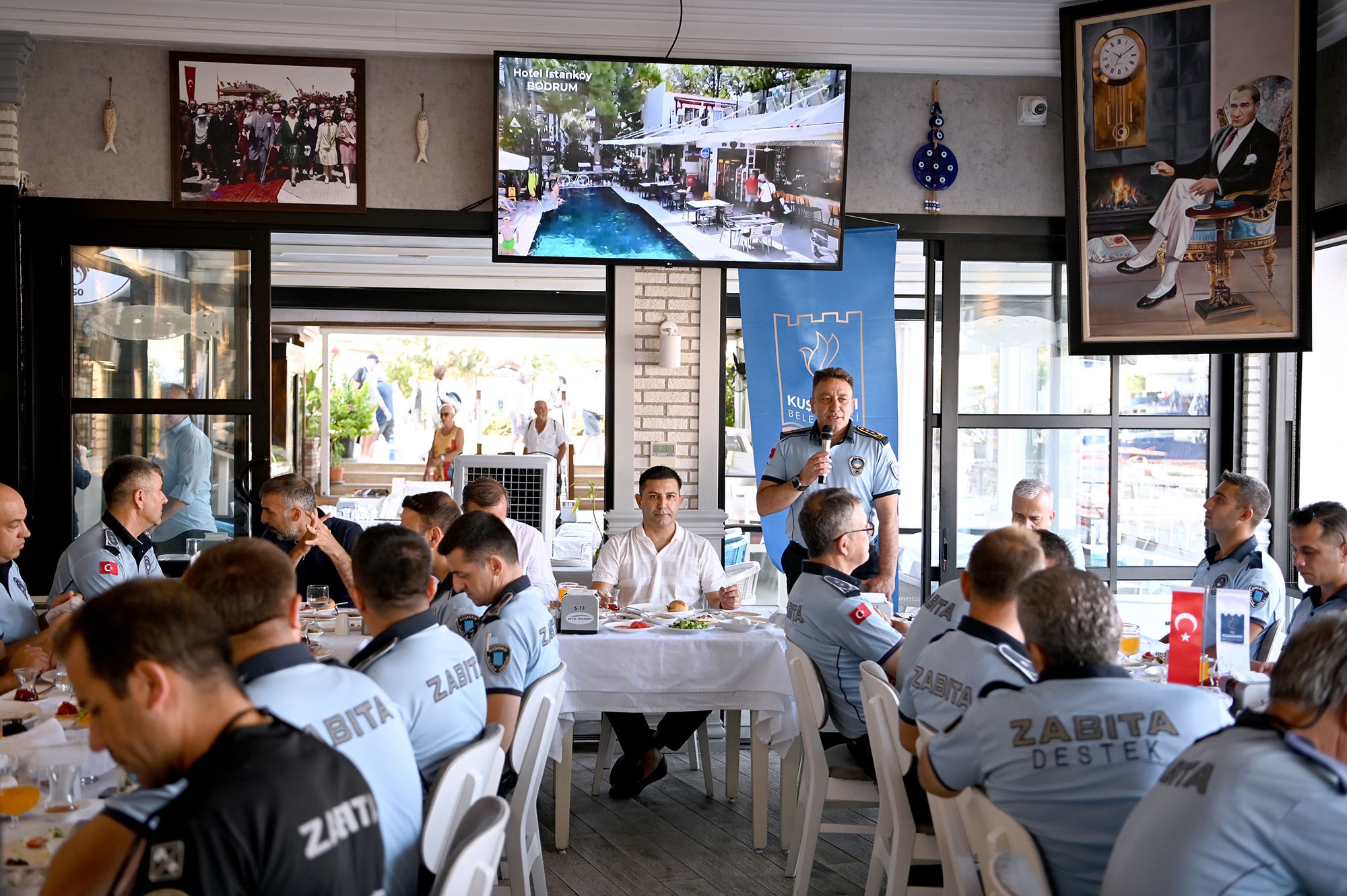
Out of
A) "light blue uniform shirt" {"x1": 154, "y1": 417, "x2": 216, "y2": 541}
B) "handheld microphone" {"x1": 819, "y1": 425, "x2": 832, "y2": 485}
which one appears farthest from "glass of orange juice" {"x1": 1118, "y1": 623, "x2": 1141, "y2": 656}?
"light blue uniform shirt" {"x1": 154, "y1": 417, "x2": 216, "y2": 541}

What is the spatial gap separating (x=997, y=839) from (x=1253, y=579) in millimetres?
2540

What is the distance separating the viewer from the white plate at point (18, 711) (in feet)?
9.42

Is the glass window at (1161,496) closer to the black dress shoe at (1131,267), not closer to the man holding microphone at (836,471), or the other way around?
the black dress shoe at (1131,267)

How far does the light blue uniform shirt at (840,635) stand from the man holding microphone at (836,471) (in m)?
1.33

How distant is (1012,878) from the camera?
1906 mm

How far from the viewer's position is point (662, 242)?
5684mm

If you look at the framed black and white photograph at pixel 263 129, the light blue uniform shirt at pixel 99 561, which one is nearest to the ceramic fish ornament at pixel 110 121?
the framed black and white photograph at pixel 263 129

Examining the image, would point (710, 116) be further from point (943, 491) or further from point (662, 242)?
point (943, 491)

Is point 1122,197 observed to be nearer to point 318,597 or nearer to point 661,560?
point 661,560

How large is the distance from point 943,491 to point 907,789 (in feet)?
10.6

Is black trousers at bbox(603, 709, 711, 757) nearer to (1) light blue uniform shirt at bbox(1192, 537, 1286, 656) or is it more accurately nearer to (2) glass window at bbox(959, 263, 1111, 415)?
(1) light blue uniform shirt at bbox(1192, 537, 1286, 656)

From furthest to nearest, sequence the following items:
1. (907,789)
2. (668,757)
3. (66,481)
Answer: (66,481), (668,757), (907,789)

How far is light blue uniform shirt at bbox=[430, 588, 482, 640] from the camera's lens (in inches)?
131

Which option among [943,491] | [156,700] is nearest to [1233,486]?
[943,491]
